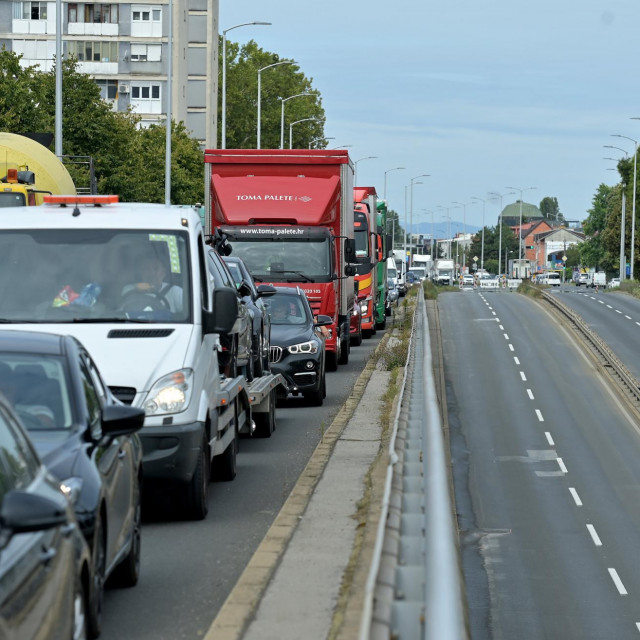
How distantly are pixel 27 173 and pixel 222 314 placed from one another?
587 inches

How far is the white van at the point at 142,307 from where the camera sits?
34.8 ft

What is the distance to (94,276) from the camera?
11.6 m

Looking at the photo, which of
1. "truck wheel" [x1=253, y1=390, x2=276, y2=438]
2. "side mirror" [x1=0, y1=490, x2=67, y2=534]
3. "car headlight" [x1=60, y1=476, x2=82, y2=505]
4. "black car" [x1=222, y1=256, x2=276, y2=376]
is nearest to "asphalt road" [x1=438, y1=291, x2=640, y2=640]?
"black car" [x1=222, y1=256, x2=276, y2=376]

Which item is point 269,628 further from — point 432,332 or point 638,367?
point 432,332

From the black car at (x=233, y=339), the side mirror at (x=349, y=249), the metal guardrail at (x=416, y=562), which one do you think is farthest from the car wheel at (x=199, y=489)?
the side mirror at (x=349, y=249)

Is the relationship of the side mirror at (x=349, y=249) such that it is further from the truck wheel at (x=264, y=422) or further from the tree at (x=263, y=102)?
the tree at (x=263, y=102)

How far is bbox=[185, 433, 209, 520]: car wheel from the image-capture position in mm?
10711

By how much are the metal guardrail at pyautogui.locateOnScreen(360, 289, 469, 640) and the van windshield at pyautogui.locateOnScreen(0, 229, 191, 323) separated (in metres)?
2.16

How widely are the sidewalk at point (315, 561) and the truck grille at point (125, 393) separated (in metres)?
1.29

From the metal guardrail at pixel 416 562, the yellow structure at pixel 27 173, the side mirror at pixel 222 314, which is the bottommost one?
the metal guardrail at pixel 416 562

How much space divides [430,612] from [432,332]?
64295mm

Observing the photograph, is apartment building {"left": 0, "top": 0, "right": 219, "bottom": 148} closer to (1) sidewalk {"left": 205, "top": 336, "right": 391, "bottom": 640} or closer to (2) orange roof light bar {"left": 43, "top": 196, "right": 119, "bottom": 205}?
(2) orange roof light bar {"left": 43, "top": 196, "right": 119, "bottom": 205}

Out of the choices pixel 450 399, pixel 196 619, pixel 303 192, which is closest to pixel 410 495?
pixel 196 619

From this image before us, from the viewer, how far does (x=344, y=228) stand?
97.1 ft
